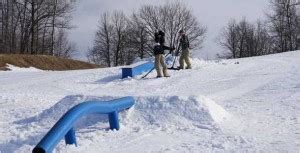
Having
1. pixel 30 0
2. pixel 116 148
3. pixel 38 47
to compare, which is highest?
pixel 30 0

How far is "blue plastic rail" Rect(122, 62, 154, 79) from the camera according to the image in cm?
1848

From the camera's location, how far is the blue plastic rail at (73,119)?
6.14 m

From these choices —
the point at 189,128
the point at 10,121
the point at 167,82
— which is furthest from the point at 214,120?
the point at 167,82

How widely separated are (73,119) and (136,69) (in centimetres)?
1181

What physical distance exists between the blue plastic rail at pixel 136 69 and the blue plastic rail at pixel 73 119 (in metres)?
9.41

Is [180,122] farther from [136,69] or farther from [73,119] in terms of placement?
[136,69]

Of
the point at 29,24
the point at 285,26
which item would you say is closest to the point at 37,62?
the point at 29,24

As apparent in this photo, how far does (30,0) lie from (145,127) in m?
42.2

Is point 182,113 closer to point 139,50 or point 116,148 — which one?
point 116,148

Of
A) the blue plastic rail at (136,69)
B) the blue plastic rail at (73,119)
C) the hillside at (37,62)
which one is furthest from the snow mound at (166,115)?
the hillside at (37,62)

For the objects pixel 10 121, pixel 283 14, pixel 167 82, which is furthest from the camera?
pixel 283 14

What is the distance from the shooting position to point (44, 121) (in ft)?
30.3

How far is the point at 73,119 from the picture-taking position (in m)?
7.06

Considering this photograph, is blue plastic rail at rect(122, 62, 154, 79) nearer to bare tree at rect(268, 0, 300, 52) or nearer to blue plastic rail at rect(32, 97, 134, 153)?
blue plastic rail at rect(32, 97, 134, 153)
